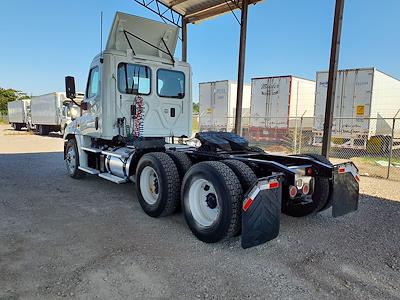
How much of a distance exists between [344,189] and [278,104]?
12.6 m

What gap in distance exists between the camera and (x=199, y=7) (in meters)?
12.4

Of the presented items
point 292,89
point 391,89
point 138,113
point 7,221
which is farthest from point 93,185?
point 391,89

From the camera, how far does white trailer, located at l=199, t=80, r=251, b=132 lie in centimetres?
1841

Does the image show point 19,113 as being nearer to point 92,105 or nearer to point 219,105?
point 219,105

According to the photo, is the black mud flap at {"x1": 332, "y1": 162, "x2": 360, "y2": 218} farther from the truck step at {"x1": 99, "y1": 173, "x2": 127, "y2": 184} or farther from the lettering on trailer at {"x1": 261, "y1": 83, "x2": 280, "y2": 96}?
the lettering on trailer at {"x1": 261, "y1": 83, "x2": 280, "y2": 96}

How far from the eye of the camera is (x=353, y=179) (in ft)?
14.7

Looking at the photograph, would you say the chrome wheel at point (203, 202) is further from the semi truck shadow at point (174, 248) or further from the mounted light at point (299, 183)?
the mounted light at point (299, 183)

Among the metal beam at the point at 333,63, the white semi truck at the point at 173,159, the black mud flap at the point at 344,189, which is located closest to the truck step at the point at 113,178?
the white semi truck at the point at 173,159

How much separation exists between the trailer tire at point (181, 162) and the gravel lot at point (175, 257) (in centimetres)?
76

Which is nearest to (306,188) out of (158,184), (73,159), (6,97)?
(158,184)

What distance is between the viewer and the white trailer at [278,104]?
1612cm

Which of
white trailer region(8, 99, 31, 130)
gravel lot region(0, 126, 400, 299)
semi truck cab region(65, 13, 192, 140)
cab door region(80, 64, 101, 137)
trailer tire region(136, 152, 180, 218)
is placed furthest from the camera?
white trailer region(8, 99, 31, 130)

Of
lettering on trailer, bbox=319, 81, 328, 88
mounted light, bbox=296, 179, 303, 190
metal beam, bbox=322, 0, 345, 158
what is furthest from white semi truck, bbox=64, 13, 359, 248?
lettering on trailer, bbox=319, 81, 328, 88

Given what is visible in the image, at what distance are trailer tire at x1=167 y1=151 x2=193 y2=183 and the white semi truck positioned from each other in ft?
0.05
